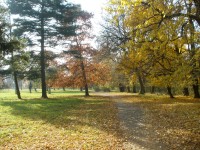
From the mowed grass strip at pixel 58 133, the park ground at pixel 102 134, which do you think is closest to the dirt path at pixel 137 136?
the park ground at pixel 102 134

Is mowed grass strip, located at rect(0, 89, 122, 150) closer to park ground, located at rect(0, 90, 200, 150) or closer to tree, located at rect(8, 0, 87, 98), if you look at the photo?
park ground, located at rect(0, 90, 200, 150)

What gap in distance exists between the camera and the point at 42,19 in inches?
1136

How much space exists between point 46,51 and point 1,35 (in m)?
16.8

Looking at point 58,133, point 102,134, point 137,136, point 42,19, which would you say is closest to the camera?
point 137,136

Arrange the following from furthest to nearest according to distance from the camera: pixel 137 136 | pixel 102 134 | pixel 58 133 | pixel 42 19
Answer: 1. pixel 42 19
2. pixel 58 133
3. pixel 102 134
4. pixel 137 136

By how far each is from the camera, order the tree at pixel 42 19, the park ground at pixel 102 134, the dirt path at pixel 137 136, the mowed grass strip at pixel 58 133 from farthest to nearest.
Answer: the tree at pixel 42 19 → the mowed grass strip at pixel 58 133 → the park ground at pixel 102 134 → the dirt path at pixel 137 136

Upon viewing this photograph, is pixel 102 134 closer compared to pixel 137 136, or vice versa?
pixel 137 136

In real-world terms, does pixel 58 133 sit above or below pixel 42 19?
below

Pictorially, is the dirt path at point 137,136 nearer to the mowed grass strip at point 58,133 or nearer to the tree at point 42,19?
the mowed grass strip at point 58,133

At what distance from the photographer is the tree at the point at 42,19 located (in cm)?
2805

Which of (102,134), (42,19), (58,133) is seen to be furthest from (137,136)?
(42,19)

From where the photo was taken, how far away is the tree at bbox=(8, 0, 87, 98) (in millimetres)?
28047

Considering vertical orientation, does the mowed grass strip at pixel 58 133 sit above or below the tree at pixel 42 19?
below

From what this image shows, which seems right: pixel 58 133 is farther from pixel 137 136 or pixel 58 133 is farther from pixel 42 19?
pixel 42 19
